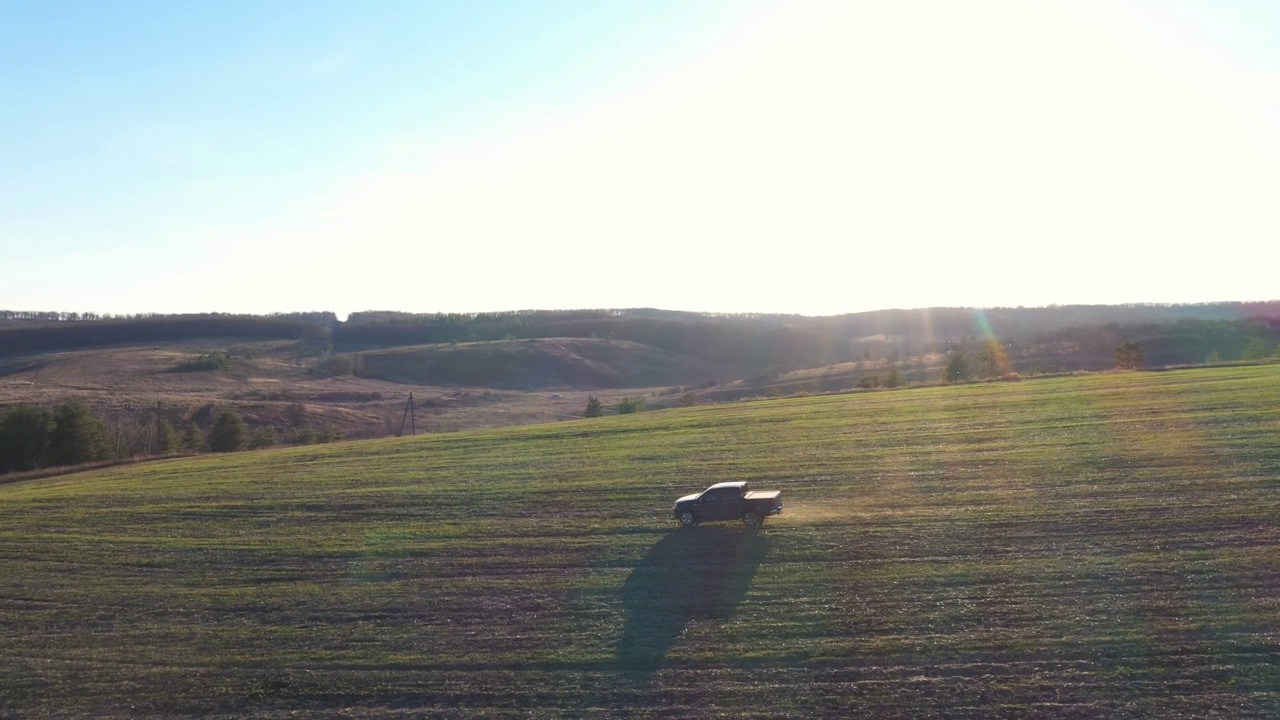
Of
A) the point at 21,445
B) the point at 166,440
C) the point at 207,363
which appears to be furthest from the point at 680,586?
the point at 207,363

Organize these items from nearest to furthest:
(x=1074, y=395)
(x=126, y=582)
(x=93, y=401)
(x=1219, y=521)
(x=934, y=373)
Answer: (x=1219, y=521), (x=126, y=582), (x=1074, y=395), (x=934, y=373), (x=93, y=401)

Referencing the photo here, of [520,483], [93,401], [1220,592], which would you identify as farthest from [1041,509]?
[93,401]

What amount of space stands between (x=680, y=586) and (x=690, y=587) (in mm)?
234

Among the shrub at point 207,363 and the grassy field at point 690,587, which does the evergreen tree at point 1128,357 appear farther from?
the shrub at point 207,363

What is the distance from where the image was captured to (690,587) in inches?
851

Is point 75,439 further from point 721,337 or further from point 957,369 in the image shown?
point 721,337

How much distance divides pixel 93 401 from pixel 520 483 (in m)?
76.5

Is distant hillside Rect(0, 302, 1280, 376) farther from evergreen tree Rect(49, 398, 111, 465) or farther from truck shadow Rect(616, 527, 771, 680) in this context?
truck shadow Rect(616, 527, 771, 680)

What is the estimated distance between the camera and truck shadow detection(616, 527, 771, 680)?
60.6 feet

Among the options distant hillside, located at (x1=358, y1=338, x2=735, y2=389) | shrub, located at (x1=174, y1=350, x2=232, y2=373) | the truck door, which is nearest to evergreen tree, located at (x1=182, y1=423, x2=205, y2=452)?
the truck door

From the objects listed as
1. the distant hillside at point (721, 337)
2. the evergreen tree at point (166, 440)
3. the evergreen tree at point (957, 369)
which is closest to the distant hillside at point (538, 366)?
the distant hillside at point (721, 337)

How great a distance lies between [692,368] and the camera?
15412 cm

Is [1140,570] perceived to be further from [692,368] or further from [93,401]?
[692,368]

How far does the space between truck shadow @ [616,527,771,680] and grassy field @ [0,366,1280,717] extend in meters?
0.09
